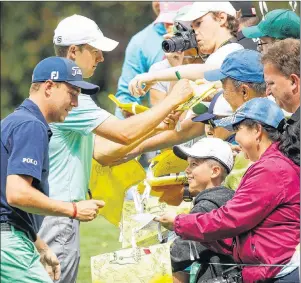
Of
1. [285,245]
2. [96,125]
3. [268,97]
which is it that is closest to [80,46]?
[96,125]

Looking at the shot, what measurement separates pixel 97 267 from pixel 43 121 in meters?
0.89

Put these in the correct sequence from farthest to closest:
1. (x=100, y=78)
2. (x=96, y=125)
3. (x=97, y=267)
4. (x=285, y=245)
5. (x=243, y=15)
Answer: (x=100, y=78) < (x=243, y=15) < (x=96, y=125) < (x=97, y=267) < (x=285, y=245)

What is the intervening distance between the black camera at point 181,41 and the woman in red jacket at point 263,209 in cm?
163

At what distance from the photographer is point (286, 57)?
7148 millimetres

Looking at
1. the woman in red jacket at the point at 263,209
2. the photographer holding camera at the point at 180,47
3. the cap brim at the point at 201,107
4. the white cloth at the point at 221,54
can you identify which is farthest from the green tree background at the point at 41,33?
the woman in red jacket at the point at 263,209

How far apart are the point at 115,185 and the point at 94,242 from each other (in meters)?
3.79

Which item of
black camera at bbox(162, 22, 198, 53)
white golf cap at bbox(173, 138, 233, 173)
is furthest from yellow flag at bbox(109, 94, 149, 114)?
white golf cap at bbox(173, 138, 233, 173)

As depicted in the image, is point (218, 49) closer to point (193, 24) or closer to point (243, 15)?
point (193, 24)

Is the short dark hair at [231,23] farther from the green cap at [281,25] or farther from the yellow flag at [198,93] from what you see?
the yellow flag at [198,93]

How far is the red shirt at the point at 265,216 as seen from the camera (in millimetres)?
6781


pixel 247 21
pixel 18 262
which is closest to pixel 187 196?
pixel 18 262

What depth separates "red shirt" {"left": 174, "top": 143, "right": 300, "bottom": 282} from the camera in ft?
22.2

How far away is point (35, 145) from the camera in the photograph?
6.89 meters

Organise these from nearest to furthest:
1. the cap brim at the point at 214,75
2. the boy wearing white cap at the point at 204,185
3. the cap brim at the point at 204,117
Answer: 1. the boy wearing white cap at the point at 204,185
2. the cap brim at the point at 214,75
3. the cap brim at the point at 204,117
